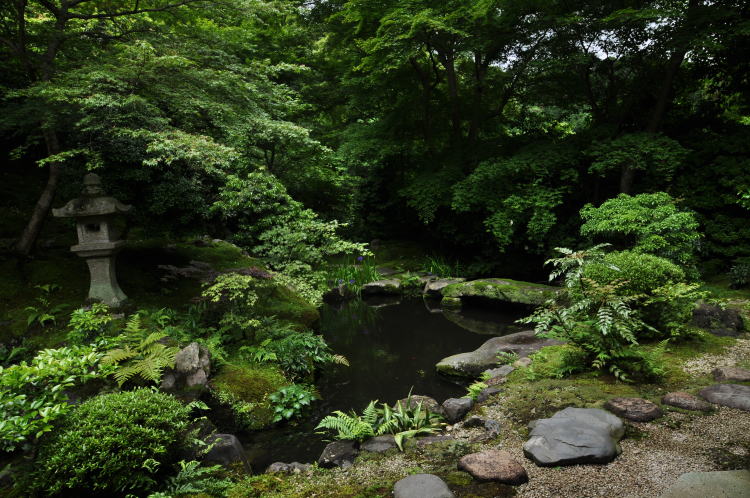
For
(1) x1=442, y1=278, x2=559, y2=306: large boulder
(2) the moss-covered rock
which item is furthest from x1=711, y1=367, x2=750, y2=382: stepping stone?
(2) the moss-covered rock

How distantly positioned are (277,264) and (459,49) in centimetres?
813

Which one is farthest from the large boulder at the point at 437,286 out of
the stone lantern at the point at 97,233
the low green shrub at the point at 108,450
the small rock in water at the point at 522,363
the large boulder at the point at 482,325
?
the low green shrub at the point at 108,450

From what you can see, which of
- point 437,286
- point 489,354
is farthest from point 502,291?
point 489,354

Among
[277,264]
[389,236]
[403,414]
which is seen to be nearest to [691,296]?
[403,414]

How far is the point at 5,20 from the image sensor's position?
6906 millimetres

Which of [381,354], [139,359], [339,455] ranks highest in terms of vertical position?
[139,359]

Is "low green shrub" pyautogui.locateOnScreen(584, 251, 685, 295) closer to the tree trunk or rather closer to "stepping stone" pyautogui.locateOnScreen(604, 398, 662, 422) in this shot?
"stepping stone" pyautogui.locateOnScreen(604, 398, 662, 422)

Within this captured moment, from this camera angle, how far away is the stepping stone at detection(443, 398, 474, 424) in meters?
4.46

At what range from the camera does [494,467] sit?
309cm

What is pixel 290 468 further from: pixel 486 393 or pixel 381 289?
pixel 381 289

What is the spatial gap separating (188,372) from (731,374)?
651 centimetres

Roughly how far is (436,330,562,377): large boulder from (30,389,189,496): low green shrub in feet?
14.7

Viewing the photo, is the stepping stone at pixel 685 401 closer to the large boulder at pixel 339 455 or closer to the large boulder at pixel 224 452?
the large boulder at pixel 339 455

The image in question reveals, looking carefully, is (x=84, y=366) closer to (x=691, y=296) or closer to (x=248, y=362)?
(x=248, y=362)
